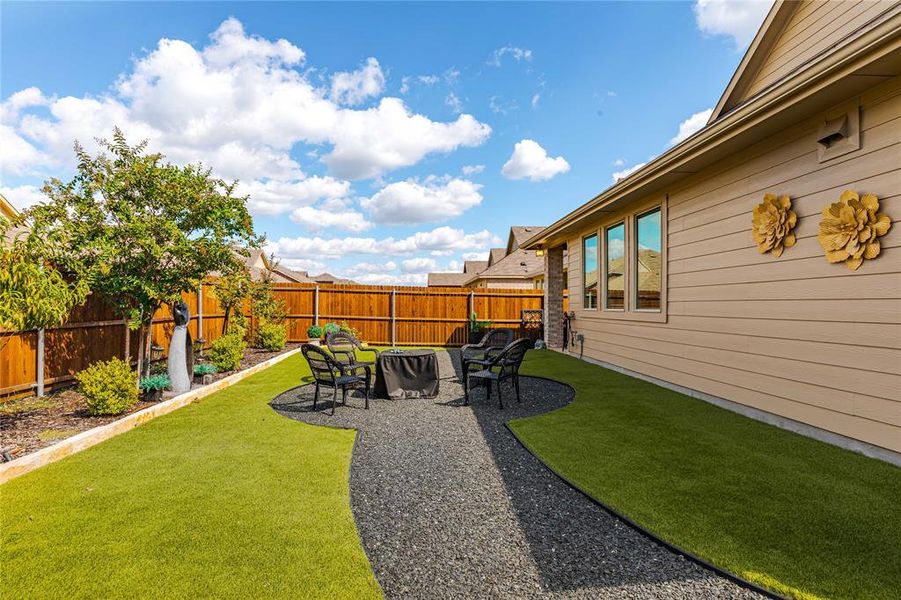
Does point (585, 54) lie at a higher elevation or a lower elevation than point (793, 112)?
higher

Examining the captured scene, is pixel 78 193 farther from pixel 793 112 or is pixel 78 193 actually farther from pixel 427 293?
pixel 427 293

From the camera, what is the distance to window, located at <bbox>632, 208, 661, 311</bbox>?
6.88 metres

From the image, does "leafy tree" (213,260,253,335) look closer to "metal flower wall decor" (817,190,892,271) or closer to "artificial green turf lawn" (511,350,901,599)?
"artificial green turf lawn" (511,350,901,599)

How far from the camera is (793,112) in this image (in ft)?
12.9

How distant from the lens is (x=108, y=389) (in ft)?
15.6

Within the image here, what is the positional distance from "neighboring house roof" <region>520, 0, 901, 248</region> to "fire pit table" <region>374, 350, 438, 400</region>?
4.37 m

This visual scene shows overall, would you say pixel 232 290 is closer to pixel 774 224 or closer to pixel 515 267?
pixel 774 224

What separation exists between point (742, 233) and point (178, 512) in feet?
20.8

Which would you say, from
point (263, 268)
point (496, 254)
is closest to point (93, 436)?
point (263, 268)

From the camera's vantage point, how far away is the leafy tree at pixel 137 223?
17.4 ft

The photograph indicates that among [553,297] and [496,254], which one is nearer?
[553,297]

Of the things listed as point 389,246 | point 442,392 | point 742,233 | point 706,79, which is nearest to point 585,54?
point 706,79

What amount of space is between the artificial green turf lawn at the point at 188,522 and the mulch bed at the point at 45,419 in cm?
46

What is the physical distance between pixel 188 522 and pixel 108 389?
10.4 feet
